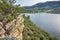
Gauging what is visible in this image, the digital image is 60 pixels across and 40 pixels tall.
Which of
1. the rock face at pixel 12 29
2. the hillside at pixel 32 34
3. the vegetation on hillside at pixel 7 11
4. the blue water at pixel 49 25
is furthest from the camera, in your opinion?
the blue water at pixel 49 25

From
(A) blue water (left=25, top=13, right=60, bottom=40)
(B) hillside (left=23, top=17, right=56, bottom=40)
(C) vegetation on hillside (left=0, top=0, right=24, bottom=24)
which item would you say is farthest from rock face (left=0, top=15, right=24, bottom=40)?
(A) blue water (left=25, top=13, right=60, bottom=40)

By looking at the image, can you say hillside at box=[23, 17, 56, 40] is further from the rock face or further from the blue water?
the blue water

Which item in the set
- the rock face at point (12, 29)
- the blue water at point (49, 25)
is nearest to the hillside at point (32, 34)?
the rock face at point (12, 29)

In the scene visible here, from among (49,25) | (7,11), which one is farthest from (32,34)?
(49,25)

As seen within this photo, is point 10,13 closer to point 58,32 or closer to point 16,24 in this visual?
point 16,24

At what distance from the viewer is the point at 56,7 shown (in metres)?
73.4

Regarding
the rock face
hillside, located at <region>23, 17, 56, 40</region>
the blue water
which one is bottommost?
the blue water

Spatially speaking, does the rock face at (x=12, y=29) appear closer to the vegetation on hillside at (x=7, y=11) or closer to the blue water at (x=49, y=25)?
the vegetation on hillside at (x=7, y=11)

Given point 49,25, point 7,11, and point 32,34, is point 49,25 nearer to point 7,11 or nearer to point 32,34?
point 32,34

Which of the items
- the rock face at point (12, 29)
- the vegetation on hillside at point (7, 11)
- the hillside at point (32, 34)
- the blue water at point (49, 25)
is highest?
the vegetation on hillside at point (7, 11)

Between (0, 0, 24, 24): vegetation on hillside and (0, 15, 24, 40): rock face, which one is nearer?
(0, 15, 24, 40): rock face

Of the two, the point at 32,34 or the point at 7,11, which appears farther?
the point at 32,34

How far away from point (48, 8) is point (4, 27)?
68820mm

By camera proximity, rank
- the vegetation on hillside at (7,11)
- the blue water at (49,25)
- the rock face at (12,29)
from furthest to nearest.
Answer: the blue water at (49,25) < the vegetation on hillside at (7,11) < the rock face at (12,29)
